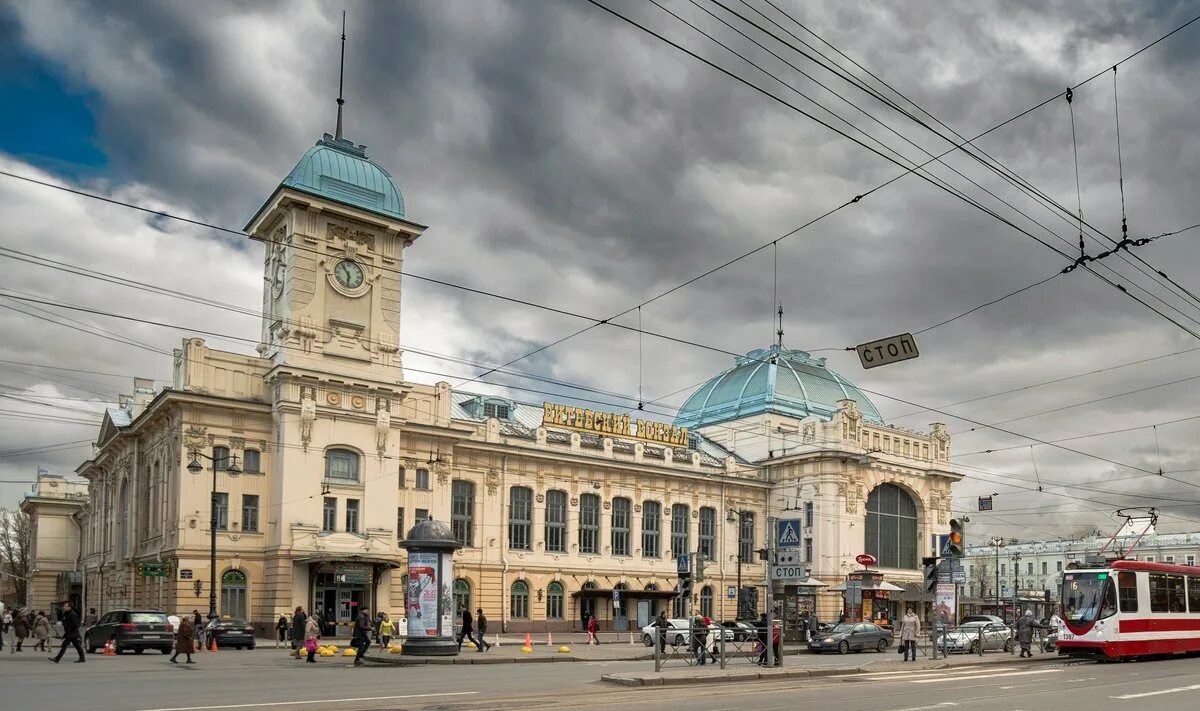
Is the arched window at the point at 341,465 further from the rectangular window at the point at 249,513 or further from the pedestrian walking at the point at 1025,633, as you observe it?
the pedestrian walking at the point at 1025,633

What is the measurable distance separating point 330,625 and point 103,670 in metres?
24.3

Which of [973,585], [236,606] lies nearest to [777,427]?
[236,606]

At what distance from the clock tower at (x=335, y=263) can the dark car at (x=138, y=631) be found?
58.4ft

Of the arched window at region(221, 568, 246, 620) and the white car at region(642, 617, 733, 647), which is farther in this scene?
the arched window at region(221, 568, 246, 620)

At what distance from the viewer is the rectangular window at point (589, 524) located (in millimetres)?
67250

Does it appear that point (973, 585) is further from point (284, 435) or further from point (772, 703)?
point (772, 703)

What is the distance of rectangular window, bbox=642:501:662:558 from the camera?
7019cm

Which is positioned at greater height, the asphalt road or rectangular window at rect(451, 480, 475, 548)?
rectangular window at rect(451, 480, 475, 548)

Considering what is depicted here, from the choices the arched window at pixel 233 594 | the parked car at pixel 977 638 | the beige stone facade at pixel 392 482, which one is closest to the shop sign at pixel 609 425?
the beige stone facade at pixel 392 482

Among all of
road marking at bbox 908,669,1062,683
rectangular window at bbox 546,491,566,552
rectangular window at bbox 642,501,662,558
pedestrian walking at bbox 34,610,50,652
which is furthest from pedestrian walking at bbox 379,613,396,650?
rectangular window at bbox 642,501,662,558

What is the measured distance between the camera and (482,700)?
18656 mm

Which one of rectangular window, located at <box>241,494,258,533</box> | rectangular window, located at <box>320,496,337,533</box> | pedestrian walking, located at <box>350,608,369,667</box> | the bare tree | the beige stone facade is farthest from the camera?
the bare tree

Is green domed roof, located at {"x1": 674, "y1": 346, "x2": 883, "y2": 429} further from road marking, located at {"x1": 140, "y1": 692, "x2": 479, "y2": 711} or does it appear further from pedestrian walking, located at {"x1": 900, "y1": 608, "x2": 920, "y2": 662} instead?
road marking, located at {"x1": 140, "y1": 692, "x2": 479, "y2": 711}

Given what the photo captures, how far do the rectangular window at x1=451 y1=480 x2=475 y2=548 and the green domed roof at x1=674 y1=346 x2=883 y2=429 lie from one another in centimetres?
2522
